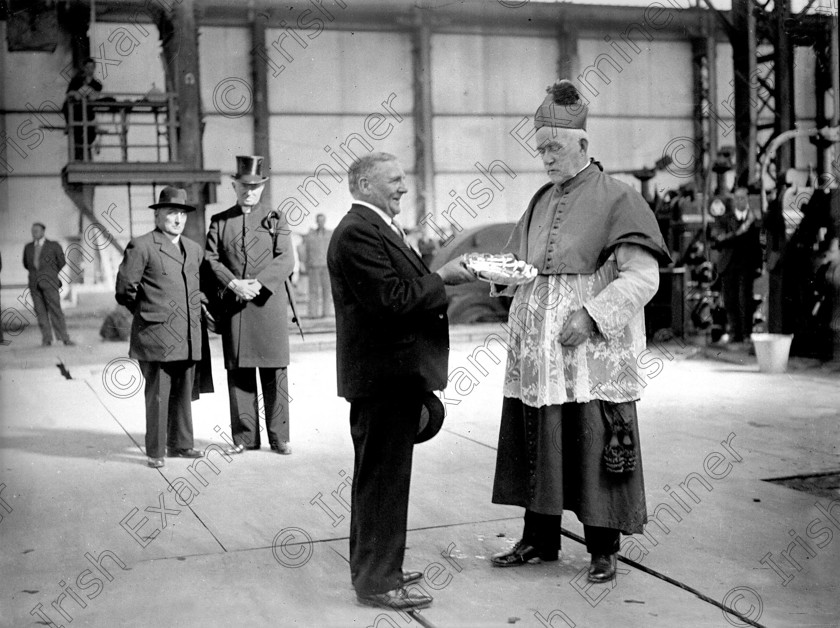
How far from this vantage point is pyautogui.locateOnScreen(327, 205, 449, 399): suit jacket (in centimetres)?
311

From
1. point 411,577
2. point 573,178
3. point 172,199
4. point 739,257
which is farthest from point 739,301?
point 411,577

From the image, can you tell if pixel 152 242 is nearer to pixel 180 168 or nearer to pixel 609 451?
pixel 609 451

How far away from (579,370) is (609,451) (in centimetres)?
31

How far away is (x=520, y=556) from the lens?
12.2 ft

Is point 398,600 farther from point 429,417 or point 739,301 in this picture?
point 739,301

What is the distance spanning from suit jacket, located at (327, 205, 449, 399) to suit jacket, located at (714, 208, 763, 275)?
842 centimetres

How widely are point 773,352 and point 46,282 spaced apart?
9.24m

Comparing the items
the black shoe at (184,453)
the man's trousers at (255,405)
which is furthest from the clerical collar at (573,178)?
the black shoe at (184,453)

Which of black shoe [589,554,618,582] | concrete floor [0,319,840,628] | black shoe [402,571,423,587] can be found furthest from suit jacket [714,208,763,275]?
black shoe [402,571,423,587]

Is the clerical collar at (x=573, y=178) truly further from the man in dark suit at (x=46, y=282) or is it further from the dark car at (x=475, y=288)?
the man in dark suit at (x=46, y=282)

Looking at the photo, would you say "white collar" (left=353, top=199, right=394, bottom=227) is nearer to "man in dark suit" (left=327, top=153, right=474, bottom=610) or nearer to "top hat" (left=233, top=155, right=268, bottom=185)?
"man in dark suit" (left=327, top=153, right=474, bottom=610)

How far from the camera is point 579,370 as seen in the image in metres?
3.50

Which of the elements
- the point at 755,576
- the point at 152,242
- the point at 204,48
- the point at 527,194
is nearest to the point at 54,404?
the point at 152,242

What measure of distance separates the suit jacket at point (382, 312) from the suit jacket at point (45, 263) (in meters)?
10.5
